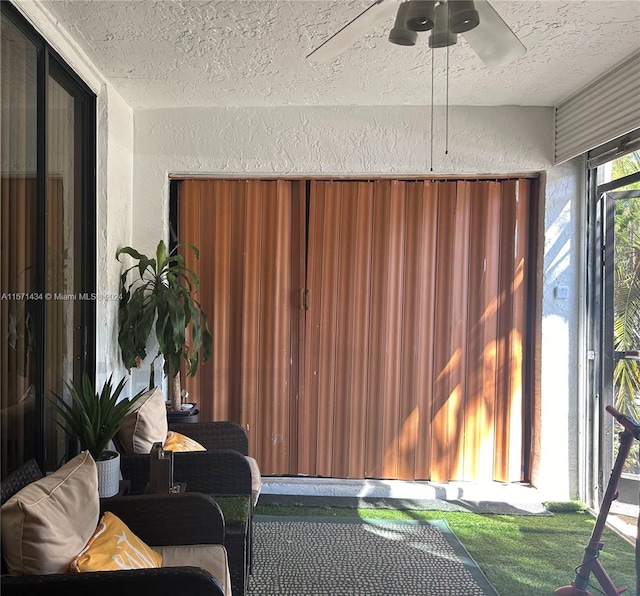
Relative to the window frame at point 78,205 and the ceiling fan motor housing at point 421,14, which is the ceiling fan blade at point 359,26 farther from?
the window frame at point 78,205

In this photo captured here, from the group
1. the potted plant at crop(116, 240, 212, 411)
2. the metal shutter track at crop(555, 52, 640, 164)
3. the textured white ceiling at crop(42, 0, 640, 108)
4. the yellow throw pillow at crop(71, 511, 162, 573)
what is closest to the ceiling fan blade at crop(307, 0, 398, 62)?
the textured white ceiling at crop(42, 0, 640, 108)

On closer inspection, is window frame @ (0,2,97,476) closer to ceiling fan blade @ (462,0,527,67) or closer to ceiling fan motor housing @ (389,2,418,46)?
ceiling fan motor housing @ (389,2,418,46)

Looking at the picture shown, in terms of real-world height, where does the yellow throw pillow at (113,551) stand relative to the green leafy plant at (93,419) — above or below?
below

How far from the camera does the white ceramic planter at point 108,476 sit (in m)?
2.11

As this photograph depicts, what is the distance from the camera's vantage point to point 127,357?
3.06 m

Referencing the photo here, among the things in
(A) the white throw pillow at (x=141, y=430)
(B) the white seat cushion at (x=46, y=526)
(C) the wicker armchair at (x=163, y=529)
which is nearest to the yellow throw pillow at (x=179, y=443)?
(A) the white throw pillow at (x=141, y=430)

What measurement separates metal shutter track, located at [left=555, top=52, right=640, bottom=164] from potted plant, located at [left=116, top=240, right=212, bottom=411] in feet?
8.53

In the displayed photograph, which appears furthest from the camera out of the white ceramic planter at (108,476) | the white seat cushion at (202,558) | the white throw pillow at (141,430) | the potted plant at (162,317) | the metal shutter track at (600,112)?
the potted plant at (162,317)

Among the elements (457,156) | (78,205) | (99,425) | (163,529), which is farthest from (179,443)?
(457,156)

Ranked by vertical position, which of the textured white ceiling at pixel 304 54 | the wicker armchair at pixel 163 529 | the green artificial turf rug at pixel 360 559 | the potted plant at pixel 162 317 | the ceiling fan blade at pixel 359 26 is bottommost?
the green artificial turf rug at pixel 360 559

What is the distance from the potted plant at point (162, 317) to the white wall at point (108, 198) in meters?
0.10

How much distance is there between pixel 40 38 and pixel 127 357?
181cm

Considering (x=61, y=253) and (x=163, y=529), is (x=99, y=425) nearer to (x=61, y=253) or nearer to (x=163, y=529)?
(x=163, y=529)

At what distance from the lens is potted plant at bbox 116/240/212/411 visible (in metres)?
3.03
